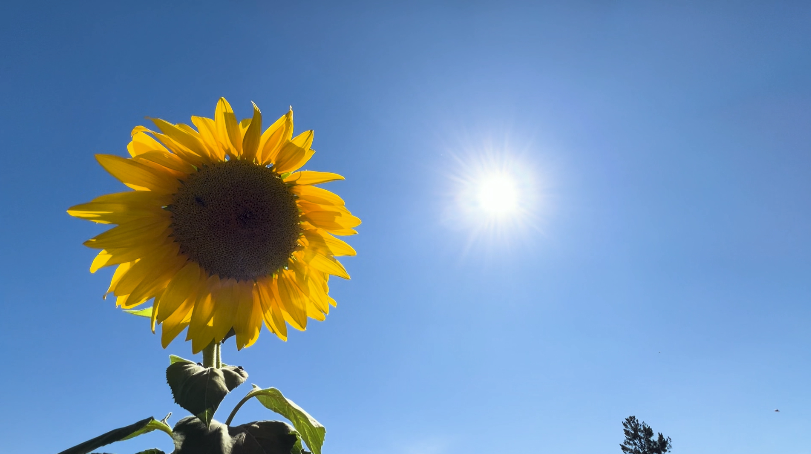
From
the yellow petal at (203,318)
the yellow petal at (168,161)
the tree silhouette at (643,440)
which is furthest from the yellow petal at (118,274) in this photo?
the tree silhouette at (643,440)

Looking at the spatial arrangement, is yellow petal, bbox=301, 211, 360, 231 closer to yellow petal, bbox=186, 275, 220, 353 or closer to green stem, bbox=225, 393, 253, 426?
yellow petal, bbox=186, 275, 220, 353

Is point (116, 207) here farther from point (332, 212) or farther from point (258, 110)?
point (332, 212)

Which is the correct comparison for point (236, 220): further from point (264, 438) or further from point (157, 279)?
point (264, 438)

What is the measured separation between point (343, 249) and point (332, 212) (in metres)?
0.22

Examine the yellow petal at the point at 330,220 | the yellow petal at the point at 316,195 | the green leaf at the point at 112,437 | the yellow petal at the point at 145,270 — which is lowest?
the green leaf at the point at 112,437

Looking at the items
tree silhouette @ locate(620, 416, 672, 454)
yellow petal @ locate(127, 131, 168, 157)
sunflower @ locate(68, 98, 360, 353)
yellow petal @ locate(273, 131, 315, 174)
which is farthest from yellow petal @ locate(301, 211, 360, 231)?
tree silhouette @ locate(620, 416, 672, 454)

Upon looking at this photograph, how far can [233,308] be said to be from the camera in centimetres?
276

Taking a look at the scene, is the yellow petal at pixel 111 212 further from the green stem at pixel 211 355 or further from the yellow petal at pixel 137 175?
the green stem at pixel 211 355

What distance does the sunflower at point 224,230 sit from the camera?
259 cm

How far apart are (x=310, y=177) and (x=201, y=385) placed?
131 cm

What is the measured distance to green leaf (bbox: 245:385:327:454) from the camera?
2.33m

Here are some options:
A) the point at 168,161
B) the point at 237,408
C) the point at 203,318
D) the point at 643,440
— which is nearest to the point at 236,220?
the point at 168,161

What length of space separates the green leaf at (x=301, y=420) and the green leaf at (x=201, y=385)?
27cm

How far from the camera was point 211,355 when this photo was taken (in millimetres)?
2471
